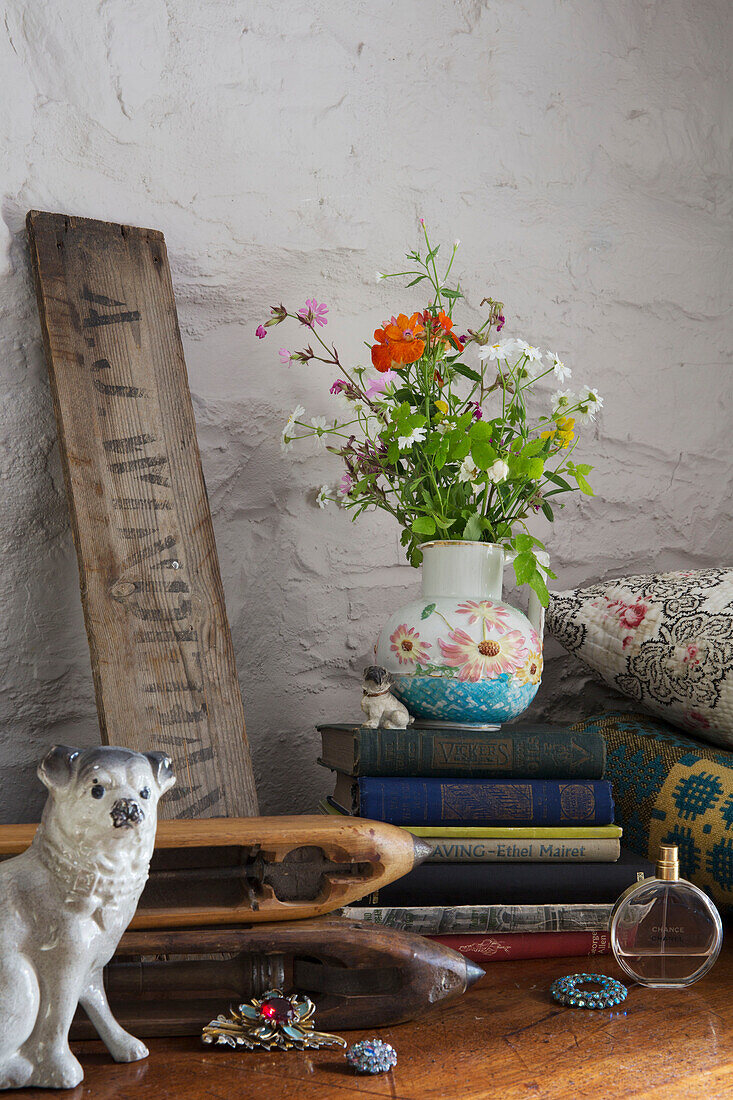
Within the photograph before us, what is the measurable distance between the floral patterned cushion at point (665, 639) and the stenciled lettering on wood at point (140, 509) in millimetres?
473

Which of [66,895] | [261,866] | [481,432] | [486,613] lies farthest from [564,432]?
[66,895]

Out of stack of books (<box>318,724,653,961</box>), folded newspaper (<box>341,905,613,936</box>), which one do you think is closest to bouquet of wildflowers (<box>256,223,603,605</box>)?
stack of books (<box>318,724,653,961</box>)

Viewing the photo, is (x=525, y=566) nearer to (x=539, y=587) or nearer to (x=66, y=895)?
(x=539, y=587)

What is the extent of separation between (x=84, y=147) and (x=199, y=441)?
39 cm

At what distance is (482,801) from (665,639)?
377 mm

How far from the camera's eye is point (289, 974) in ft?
2.22

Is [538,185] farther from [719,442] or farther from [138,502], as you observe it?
[138,502]

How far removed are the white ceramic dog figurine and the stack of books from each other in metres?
0.28

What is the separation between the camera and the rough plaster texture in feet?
3.40

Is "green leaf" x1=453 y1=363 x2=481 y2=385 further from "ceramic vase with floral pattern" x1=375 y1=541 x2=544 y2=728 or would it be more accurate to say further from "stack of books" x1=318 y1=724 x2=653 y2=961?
"stack of books" x1=318 y1=724 x2=653 y2=961

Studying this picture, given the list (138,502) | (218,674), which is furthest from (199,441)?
(218,674)

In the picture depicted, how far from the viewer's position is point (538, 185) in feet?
4.37

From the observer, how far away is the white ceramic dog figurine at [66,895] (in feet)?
1.77

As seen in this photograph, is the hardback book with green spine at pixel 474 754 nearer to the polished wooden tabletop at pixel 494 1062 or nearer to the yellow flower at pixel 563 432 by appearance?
the polished wooden tabletop at pixel 494 1062
